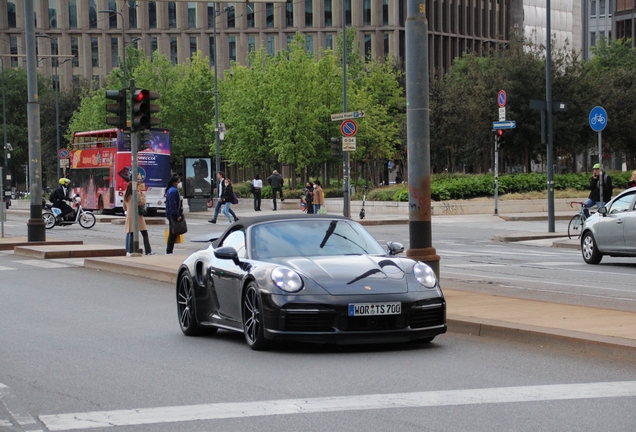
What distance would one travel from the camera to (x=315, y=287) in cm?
1012

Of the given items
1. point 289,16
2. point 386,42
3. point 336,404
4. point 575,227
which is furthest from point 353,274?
point 289,16

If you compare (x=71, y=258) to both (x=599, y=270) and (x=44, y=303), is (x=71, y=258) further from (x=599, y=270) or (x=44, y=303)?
(x=599, y=270)

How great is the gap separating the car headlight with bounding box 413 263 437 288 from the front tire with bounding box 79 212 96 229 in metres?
33.8

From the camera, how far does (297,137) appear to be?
60.1m

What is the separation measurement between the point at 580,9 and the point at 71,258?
12662 cm

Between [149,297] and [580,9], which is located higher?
[580,9]

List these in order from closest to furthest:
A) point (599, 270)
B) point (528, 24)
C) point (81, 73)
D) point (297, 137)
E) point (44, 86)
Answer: point (599, 270) → point (297, 137) → point (44, 86) → point (81, 73) → point (528, 24)

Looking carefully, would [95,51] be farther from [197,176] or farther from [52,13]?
[197,176]

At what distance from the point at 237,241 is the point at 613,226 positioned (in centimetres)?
1241

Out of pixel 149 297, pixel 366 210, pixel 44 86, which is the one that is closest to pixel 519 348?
pixel 149 297

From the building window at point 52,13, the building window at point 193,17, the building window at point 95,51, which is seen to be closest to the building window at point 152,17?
the building window at point 193,17

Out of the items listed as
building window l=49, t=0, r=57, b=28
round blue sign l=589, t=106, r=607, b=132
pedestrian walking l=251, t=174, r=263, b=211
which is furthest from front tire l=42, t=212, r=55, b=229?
building window l=49, t=0, r=57, b=28

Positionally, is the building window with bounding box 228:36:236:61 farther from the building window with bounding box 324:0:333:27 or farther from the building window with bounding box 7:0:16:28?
the building window with bounding box 7:0:16:28

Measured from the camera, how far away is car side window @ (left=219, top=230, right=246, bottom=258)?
1129cm
